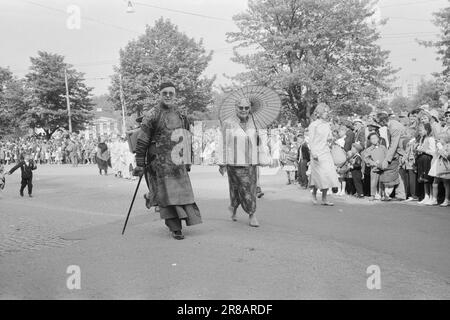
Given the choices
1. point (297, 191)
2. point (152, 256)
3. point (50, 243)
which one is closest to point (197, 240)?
point (152, 256)

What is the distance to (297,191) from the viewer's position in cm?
1371

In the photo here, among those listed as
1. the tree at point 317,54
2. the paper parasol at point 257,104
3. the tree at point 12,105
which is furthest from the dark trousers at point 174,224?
the tree at point 12,105

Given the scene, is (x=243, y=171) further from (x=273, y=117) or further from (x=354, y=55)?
(x=354, y=55)

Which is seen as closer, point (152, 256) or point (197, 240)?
point (152, 256)

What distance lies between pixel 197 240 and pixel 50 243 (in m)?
2.09

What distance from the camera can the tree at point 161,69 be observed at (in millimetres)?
54688

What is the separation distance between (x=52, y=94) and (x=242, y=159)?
187ft

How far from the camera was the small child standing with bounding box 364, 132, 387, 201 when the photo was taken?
11625 millimetres

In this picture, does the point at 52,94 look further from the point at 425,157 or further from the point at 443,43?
the point at 425,157

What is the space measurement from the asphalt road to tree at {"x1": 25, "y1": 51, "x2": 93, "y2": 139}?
172ft

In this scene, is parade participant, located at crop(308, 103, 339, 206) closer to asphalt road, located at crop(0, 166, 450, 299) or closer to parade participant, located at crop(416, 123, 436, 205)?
asphalt road, located at crop(0, 166, 450, 299)

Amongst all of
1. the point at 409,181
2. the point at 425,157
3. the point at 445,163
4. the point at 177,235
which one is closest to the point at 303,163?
the point at 409,181

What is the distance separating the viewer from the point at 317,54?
38.0m

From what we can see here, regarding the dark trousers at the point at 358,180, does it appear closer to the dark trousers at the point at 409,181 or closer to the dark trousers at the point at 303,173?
the dark trousers at the point at 409,181
